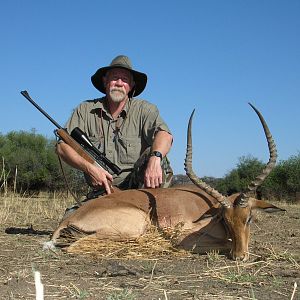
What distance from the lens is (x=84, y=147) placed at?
6.81 m

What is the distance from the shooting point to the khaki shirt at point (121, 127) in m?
7.04

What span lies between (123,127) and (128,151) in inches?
14.7

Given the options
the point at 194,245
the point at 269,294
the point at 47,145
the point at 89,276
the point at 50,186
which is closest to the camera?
the point at 269,294

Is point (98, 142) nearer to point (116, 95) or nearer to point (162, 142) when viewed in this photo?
point (116, 95)

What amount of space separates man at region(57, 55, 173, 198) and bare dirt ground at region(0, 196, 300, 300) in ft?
5.35

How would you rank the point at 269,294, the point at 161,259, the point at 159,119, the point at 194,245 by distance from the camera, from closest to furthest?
1. the point at 269,294
2. the point at 161,259
3. the point at 194,245
4. the point at 159,119

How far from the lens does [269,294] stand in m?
3.27

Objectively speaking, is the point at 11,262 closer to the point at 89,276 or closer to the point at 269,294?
the point at 89,276

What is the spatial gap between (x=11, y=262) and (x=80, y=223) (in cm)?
111

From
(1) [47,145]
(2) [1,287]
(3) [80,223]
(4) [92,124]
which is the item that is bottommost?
(2) [1,287]

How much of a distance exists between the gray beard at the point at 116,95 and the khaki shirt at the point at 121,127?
18 centimetres

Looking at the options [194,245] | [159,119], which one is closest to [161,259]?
[194,245]

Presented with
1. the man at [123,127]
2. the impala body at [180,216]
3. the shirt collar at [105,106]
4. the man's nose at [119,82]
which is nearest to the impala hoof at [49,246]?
the impala body at [180,216]

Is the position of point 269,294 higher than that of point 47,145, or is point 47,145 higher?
point 47,145
